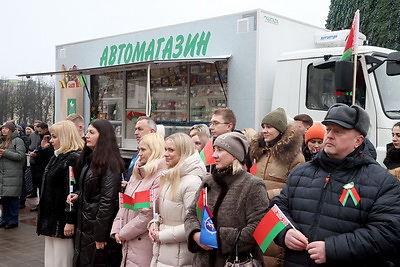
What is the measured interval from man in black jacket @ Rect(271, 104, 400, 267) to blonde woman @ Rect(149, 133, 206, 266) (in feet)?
3.42

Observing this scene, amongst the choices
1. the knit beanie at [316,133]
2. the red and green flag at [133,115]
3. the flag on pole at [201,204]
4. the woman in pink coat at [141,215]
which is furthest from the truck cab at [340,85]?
the red and green flag at [133,115]

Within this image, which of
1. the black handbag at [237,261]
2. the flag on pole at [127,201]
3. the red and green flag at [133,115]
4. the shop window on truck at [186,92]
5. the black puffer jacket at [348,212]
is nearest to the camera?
the black puffer jacket at [348,212]

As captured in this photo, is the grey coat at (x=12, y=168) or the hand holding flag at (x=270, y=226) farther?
the grey coat at (x=12, y=168)

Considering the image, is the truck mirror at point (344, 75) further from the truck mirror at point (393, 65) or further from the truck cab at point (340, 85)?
the truck mirror at point (393, 65)

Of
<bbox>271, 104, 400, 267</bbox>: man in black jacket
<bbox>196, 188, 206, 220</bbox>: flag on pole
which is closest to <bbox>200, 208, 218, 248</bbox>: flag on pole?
<bbox>196, 188, 206, 220</bbox>: flag on pole

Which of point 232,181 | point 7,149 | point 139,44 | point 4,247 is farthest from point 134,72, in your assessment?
point 232,181

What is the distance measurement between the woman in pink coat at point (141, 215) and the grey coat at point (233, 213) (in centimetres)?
83

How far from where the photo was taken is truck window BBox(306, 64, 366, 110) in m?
5.93

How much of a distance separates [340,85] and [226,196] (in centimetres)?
262

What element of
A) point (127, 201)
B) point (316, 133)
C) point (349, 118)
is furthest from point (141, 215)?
point (349, 118)

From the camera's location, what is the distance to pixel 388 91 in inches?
231

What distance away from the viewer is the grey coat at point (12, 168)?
776 cm

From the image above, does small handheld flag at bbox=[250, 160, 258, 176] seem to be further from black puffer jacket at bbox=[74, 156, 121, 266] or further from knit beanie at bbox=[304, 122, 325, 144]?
black puffer jacket at bbox=[74, 156, 121, 266]

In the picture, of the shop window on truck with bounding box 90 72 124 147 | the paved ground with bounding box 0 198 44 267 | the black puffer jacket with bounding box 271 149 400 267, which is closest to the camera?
the black puffer jacket with bounding box 271 149 400 267
